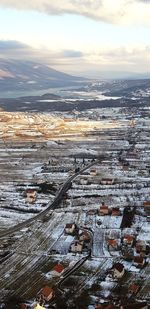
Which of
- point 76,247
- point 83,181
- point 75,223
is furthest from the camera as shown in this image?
point 83,181

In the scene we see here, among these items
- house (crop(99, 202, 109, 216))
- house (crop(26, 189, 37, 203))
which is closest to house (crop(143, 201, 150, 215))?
house (crop(99, 202, 109, 216))

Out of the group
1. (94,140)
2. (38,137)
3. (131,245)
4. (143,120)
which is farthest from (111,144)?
(131,245)

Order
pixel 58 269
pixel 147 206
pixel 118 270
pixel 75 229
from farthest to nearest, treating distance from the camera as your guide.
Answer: pixel 147 206, pixel 75 229, pixel 58 269, pixel 118 270

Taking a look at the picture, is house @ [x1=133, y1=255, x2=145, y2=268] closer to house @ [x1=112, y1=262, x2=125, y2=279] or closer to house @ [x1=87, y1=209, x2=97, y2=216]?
house @ [x1=112, y1=262, x2=125, y2=279]

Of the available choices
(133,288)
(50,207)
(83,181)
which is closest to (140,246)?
(133,288)

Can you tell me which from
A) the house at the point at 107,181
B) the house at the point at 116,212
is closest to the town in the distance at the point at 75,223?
the house at the point at 116,212

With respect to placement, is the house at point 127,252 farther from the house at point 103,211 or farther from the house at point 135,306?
the house at point 103,211

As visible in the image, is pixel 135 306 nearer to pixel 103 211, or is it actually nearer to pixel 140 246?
pixel 140 246
